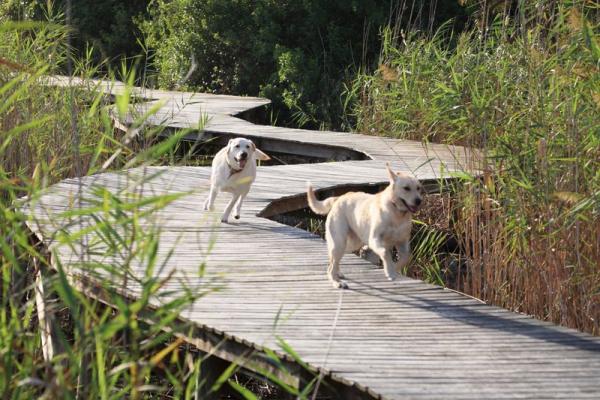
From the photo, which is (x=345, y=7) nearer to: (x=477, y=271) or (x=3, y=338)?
(x=477, y=271)

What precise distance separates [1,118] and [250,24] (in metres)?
10.1

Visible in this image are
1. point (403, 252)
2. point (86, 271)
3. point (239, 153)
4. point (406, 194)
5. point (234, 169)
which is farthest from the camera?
point (234, 169)

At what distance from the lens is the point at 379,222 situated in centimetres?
528

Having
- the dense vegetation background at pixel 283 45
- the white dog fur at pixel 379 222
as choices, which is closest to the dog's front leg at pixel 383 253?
the white dog fur at pixel 379 222

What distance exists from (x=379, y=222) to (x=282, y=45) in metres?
11.9

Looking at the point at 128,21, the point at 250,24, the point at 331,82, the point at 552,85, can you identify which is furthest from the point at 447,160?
the point at 128,21

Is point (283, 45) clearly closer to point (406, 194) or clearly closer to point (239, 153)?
point (239, 153)

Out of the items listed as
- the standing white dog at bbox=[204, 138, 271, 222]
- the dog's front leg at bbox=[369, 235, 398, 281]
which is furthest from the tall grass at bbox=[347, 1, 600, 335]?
the standing white dog at bbox=[204, 138, 271, 222]

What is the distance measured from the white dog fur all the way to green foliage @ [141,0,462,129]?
9.89 meters

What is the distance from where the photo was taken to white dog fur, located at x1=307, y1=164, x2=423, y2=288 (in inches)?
207

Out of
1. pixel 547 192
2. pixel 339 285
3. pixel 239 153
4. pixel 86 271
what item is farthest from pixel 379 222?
pixel 86 271

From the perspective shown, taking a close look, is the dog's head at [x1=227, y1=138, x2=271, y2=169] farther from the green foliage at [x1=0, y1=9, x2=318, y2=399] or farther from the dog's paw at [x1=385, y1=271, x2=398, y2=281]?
the dog's paw at [x1=385, y1=271, x2=398, y2=281]

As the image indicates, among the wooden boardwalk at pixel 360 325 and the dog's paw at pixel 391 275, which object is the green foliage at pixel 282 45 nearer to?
the wooden boardwalk at pixel 360 325

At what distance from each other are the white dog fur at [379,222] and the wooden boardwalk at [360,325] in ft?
0.61
